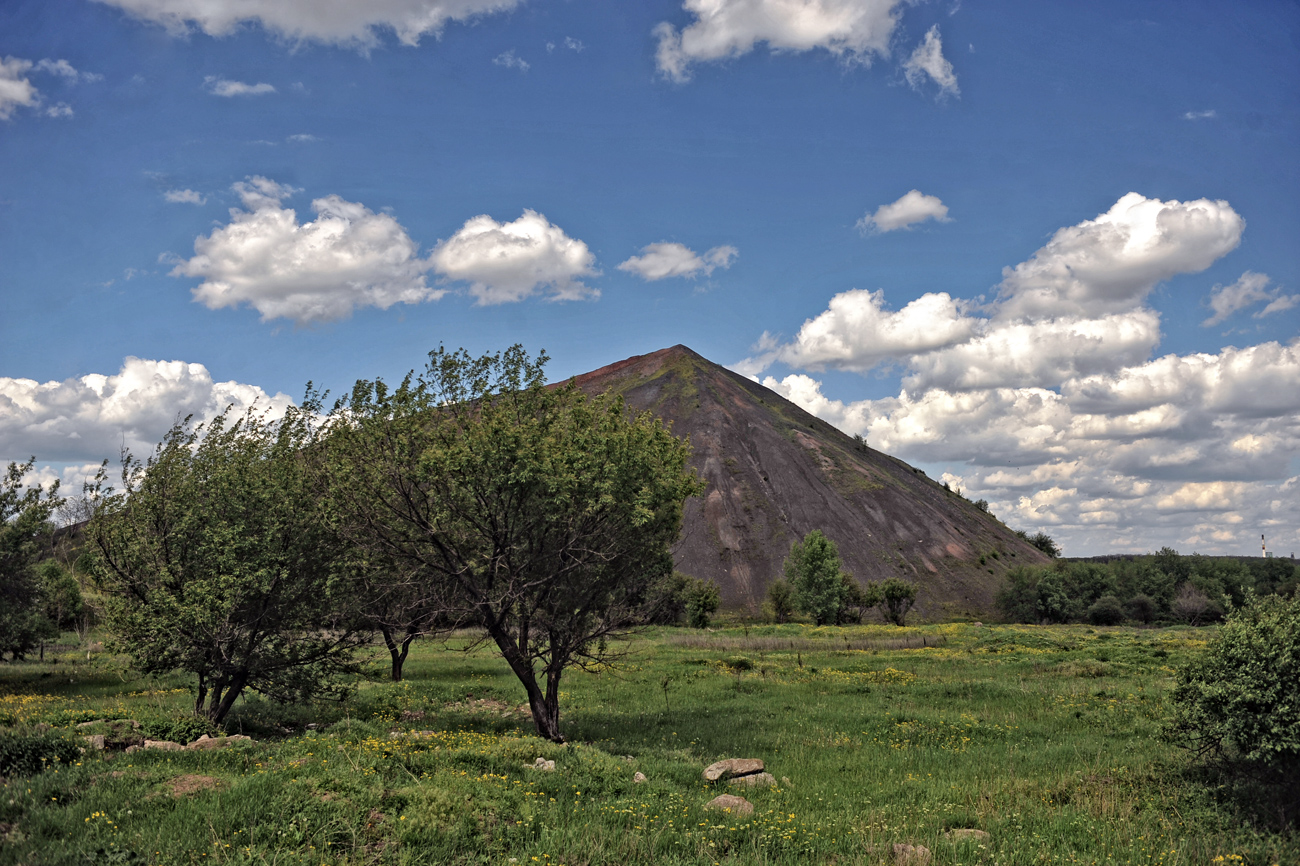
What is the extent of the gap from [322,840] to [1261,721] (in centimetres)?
1523

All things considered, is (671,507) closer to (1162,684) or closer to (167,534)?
(167,534)

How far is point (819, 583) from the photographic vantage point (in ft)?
293

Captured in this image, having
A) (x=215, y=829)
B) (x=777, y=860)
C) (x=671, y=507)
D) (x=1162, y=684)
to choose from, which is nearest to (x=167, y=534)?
(x=215, y=829)

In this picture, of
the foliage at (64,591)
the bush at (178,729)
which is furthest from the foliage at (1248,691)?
the foliage at (64,591)

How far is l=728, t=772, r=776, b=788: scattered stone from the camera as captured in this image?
47.8 ft

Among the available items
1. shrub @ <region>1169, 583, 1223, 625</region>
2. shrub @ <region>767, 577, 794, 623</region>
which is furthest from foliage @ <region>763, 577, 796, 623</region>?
shrub @ <region>1169, 583, 1223, 625</region>

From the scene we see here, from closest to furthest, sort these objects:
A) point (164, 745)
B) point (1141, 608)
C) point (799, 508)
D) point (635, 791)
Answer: point (635, 791), point (164, 745), point (1141, 608), point (799, 508)

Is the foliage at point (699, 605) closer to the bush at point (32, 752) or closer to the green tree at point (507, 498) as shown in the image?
the green tree at point (507, 498)

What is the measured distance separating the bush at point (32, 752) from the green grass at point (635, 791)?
475 mm

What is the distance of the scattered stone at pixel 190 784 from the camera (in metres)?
11.1

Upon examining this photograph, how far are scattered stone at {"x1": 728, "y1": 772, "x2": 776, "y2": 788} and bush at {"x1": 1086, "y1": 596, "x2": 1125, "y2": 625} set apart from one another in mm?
102784

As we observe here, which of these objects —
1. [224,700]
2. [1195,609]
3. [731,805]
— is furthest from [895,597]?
[731,805]

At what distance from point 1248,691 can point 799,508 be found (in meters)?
117

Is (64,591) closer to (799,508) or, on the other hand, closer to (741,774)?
(741,774)
